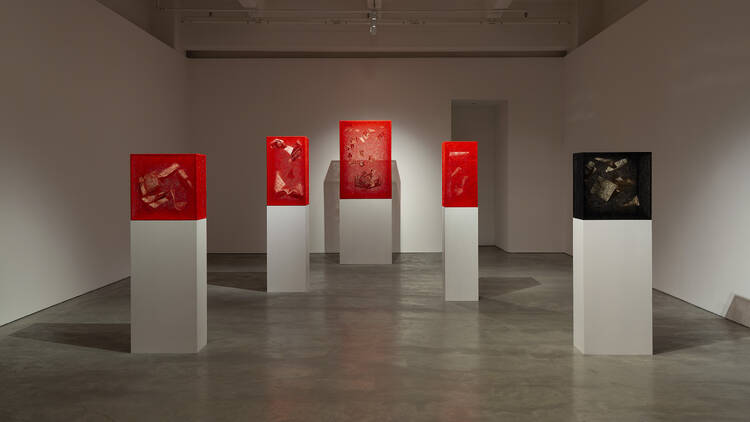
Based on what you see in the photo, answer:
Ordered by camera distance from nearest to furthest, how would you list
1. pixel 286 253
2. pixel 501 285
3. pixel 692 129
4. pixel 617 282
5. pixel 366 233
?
pixel 617 282
pixel 692 129
pixel 286 253
pixel 501 285
pixel 366 233

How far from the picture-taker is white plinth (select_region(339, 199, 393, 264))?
12461mm

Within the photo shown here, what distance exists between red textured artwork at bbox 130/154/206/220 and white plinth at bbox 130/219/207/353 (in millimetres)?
88

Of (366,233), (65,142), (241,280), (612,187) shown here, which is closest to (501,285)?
(366,233)

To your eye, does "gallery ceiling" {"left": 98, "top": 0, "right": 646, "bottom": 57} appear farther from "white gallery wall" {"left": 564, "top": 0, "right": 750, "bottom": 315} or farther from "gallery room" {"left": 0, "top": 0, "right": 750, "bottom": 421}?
"white gallery wall" {"left": 564, "top": 0, "right": 750, "bottom": 315}

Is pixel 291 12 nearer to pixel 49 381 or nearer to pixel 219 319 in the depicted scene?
pixel 219 319

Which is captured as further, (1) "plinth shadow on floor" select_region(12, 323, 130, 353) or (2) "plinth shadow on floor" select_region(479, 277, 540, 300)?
(2) "plinth shadow on floor" select_region(479, 277, 540, 300)

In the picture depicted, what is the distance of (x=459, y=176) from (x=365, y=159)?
164 inches

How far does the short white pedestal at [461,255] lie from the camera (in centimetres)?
849

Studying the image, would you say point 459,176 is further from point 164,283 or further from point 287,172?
point 164,283

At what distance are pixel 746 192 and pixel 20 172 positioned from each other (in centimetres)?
799

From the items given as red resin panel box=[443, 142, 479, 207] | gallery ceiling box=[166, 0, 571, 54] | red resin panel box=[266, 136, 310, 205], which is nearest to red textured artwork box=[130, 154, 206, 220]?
red resin panel box=[266, 136, 310, 205]

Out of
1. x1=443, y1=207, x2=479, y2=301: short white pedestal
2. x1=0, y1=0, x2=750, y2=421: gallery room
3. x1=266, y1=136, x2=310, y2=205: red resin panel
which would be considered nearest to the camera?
x1=0, y1=0, x2=750, y2=421: gallery room

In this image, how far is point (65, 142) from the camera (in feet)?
28.1

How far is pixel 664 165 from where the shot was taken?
29.2 feet
